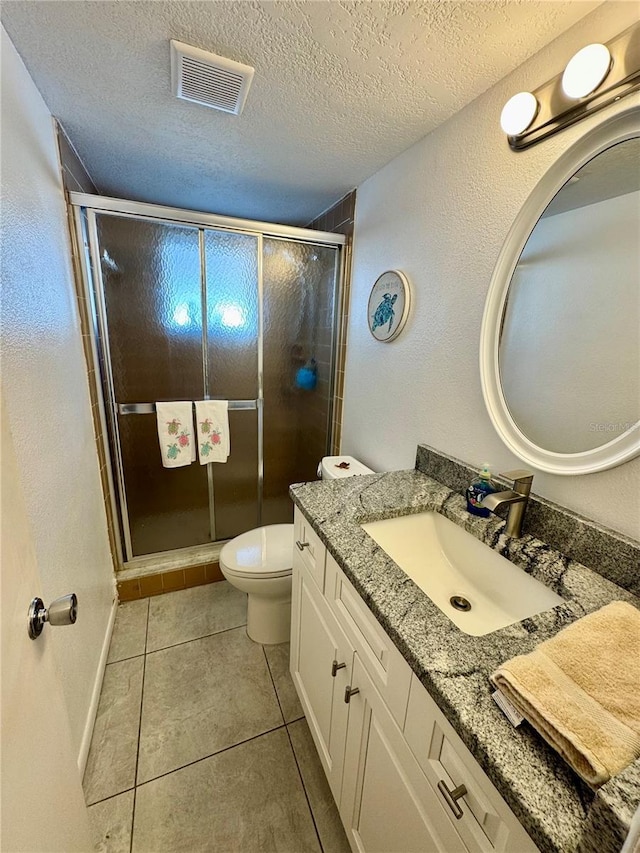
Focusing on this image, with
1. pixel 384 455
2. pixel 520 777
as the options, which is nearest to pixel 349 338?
pixel 384 455

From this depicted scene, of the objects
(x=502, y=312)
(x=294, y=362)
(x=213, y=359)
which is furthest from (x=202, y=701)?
(x=502, y=312)

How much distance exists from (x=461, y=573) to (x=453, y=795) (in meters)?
0.58

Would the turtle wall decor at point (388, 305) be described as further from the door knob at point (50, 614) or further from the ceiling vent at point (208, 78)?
the door knob at point (50, 614)

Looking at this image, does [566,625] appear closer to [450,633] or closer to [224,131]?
[450,633]

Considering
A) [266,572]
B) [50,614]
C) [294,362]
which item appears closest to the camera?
[50,614]

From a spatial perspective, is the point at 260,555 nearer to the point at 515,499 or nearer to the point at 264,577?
the point at 264,577

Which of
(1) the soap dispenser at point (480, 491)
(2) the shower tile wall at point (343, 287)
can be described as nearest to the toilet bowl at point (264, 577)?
(2) the shower tile wall at point (343, 287)

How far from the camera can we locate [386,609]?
680mm

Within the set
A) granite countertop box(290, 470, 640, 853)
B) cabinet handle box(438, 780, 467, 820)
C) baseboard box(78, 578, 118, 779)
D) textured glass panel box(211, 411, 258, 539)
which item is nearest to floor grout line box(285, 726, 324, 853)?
baseboard box(78, 578, 118, 779)

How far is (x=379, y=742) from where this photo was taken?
0.74 m

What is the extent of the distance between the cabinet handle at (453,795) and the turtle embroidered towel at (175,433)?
1640mm

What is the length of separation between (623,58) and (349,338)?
1299 mm

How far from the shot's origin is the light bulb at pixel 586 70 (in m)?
0.74

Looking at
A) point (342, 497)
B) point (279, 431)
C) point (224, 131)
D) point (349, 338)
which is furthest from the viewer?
point (279, 431)
